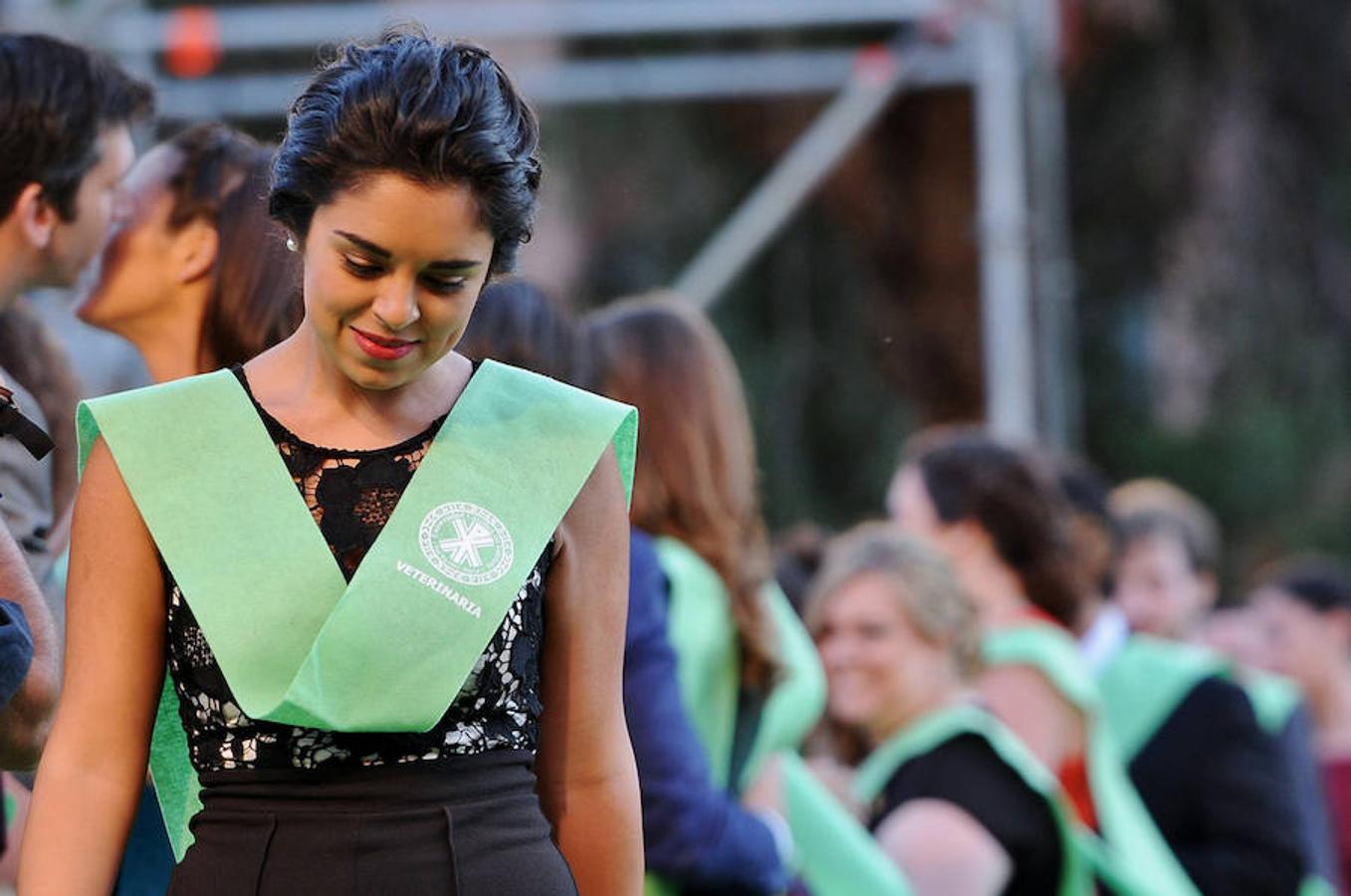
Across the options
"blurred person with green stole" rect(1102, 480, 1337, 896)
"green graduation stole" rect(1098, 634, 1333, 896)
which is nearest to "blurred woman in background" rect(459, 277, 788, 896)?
"blurred person with green stole" rect(1102, 480, 1337, 896)

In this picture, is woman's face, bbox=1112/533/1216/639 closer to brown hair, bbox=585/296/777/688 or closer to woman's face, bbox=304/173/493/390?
brown hair, bbox=585/296/777/688

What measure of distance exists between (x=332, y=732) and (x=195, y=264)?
3.67ft

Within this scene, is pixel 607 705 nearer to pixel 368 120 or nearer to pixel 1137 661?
pixel 368 120

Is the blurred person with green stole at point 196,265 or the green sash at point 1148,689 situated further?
the green sash at point 1148,689

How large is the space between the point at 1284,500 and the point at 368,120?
Answer: 1287cm

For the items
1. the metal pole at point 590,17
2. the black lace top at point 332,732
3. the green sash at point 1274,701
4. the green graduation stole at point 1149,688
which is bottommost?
the green sash at point 1274,701

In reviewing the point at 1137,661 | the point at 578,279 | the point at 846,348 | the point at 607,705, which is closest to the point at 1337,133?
the point at 846,348

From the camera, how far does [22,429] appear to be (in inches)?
98.0

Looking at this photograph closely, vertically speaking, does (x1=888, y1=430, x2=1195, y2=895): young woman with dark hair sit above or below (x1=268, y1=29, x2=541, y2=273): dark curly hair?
below

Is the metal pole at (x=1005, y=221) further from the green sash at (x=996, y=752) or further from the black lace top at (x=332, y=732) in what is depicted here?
the black lace top at (x=332, y=732)

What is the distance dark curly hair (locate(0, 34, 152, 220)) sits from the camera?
2.98m

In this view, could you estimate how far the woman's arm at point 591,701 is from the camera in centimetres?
247

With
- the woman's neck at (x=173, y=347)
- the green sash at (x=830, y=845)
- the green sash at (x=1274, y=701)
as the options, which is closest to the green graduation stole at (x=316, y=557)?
the woman's neck at (x=173, y=347)

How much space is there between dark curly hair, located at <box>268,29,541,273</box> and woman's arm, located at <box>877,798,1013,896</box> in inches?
91.1
